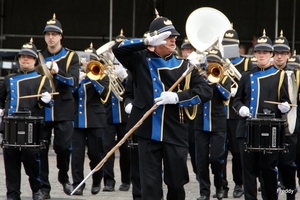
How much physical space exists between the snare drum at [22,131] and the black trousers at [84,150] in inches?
59.2

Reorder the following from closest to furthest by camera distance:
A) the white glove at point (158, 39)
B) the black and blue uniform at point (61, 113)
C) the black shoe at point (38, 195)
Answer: the white glove at point (158, 39), the black shoe at point (38, 195), the black and blue uniform at point (61, 113)

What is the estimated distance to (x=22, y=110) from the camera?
1077 centimetres

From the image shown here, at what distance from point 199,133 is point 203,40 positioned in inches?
69.3

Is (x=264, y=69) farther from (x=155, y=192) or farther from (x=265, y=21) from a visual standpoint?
(x=265, y=21)

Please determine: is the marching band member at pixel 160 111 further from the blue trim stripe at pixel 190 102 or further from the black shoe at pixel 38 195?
the black shoe at pixel 38 195

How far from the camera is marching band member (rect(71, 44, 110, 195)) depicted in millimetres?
12148

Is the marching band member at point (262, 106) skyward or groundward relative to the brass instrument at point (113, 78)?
groundward

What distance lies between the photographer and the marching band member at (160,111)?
8.47 metres

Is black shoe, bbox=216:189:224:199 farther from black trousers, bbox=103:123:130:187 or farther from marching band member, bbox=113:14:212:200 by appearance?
marching band member, bbox=113:14:212:200

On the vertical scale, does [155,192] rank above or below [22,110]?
below

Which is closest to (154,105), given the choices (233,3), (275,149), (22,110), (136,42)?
(136,42)

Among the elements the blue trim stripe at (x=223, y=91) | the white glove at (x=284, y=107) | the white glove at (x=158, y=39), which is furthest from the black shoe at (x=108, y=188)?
the white glove at (x=158, y=39)

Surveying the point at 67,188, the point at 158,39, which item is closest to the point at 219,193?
the point at 67,188

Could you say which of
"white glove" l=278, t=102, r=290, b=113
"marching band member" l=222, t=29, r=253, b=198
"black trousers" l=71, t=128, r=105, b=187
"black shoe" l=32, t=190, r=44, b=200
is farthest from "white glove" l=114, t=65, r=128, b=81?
"white glove" l=278, t=102, r=290, b=113
